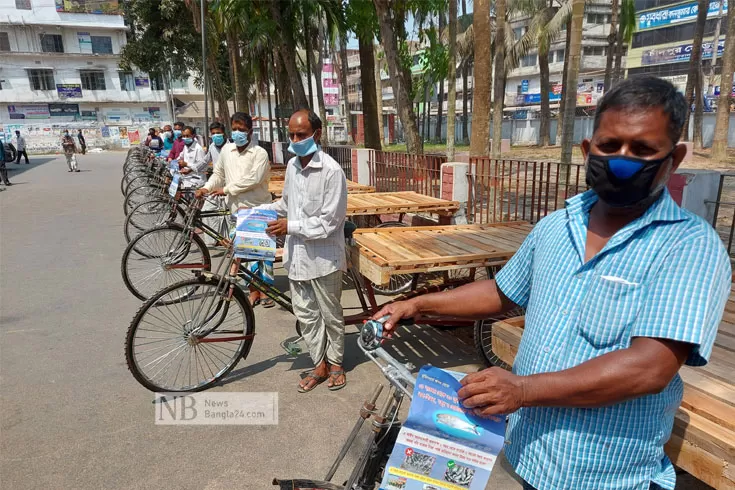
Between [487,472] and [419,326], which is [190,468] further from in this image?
[419,326]

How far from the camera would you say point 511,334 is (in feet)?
8.30

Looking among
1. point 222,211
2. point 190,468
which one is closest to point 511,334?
point 190,468

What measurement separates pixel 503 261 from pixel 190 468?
253cm

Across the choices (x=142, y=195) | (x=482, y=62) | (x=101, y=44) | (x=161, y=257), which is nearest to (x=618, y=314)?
(x=161, y=257)

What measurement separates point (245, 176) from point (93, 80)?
159 feet

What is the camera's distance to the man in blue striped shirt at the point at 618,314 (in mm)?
1121

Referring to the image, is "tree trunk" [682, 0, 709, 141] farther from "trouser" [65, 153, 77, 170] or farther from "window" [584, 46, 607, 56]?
"window" [584, 46, 607, 56]

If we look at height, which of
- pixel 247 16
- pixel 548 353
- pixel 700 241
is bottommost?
pixel 548 353

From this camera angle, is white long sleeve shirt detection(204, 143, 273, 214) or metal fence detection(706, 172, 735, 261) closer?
metal fence detection(706, 172, 735, 261)

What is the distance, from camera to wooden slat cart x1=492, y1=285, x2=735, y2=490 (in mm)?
1631

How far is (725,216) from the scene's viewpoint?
925cm

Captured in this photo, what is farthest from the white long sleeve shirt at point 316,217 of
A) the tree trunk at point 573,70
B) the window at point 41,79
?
the window at point 41,79

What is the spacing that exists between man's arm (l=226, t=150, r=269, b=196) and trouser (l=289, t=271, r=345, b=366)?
195 cm

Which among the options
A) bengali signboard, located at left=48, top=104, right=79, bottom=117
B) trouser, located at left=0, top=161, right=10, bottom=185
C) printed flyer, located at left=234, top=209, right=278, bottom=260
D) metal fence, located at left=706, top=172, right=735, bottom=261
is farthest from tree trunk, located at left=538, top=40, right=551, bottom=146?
bengali signboard, located at left=48, top=104, right=79, bottom=117
